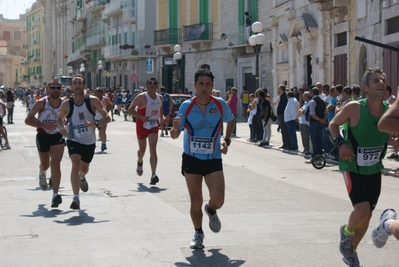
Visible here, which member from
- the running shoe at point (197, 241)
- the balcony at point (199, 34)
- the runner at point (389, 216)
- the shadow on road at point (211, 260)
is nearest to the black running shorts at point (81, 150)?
the running shoe at point (197, 241)

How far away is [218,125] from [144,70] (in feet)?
187

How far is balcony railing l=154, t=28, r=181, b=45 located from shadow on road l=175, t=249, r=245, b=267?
44822 mm

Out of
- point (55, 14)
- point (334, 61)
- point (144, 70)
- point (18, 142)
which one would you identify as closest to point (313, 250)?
point (18, 142)

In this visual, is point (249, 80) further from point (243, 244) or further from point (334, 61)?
point (243, 244)

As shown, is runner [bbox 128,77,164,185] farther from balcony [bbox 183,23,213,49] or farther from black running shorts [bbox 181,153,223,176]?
balcony [bbox 183,23,213,49]

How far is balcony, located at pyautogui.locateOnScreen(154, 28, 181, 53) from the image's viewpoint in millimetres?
52472

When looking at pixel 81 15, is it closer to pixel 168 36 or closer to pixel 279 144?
pixel 168 36

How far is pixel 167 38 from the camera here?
175ft

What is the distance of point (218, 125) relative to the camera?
8414 mm

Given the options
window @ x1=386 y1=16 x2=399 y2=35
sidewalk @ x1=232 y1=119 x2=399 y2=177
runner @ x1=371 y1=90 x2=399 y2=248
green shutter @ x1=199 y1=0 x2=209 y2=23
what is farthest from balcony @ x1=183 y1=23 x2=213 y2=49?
runner @ x1=371 y1=90 x2=399 y2=248

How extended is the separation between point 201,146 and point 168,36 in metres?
45.5

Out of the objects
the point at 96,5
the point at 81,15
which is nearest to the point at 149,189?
the point at 96,5

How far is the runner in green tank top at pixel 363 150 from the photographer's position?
7.04 metres

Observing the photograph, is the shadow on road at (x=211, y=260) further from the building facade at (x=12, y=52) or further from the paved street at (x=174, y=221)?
the building facade at (x=12, y=52)
